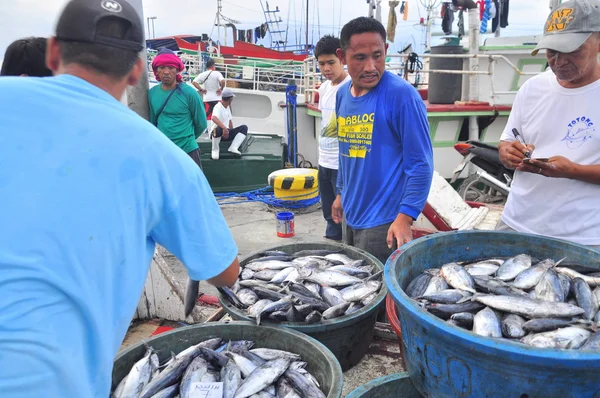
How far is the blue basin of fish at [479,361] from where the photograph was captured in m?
1.33

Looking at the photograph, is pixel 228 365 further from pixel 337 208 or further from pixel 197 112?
pixel 197 112

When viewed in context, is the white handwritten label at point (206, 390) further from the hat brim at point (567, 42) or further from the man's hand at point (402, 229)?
the hat brim at point (567, 42)

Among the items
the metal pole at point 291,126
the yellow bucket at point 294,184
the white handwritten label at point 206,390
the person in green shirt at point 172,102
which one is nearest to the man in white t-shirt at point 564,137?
the white handwritten label at point 206,390

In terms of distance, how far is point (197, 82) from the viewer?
12.2 meters

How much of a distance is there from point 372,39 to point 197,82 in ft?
33.7

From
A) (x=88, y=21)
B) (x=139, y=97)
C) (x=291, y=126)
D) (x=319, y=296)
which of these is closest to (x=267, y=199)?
(x=291, y=126)

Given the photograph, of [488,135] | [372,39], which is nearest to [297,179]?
[488,135]

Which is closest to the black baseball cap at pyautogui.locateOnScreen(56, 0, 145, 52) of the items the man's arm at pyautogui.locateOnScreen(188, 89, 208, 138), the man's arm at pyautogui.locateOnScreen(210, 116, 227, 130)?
the man's arm at pyautogui.locateOnScreen(188, 89, 208, 138)

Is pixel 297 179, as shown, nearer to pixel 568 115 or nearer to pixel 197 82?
pixel 568 115

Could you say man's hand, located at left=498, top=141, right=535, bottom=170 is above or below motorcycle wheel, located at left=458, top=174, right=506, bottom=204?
above

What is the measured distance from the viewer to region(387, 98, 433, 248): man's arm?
106 inches

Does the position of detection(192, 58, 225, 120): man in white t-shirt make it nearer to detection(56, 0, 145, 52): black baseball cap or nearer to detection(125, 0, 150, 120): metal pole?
detection(125, 0, 150, 120): metal pole

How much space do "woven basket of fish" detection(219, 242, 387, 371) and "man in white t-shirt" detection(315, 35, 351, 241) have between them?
2.28 meters

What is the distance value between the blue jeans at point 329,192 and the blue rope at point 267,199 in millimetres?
1868
